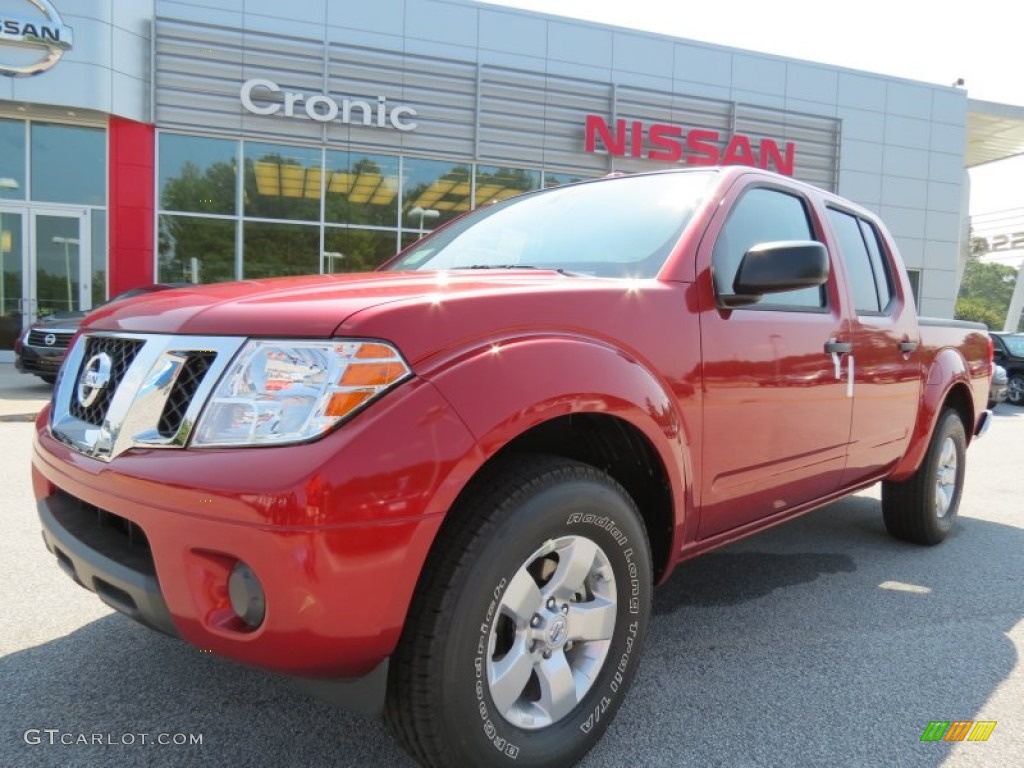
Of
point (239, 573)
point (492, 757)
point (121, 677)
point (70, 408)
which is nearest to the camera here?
point (239, 573)

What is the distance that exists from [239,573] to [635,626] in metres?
1.12

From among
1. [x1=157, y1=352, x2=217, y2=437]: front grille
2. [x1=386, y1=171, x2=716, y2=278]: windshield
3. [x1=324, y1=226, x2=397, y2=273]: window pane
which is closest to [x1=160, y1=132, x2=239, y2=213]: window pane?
[x1=324, y1=226, x2=397, y2=273]: window pane

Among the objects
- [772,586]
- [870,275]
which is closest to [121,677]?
[772,586]

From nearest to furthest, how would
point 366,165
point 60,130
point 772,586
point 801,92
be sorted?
point 772,586 → point 60,130 → point 366,165 → point 801,92

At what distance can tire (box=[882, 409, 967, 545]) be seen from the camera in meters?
4.06

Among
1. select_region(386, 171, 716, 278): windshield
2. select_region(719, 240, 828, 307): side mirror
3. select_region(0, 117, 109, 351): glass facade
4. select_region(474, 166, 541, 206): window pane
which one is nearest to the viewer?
select_region(719, 240, 828, 307): side mirror

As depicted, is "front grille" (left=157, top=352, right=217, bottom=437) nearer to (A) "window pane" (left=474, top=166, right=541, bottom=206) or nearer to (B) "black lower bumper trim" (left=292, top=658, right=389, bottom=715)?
(B) "black lower bumper trim" (left=292, top=658, right=389, bottom=715)

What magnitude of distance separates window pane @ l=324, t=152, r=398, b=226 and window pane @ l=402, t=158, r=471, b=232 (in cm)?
27

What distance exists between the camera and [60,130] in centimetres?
1362

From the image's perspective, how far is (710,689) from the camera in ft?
8.13

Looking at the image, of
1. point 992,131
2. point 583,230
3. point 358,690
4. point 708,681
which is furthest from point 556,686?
point 992,131

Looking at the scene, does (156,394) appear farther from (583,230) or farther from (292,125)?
(292,125)

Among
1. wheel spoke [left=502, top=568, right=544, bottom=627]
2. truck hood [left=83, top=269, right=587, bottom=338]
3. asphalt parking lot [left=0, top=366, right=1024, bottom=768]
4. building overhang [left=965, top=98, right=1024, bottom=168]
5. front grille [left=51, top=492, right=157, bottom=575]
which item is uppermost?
building overhang [left=965, top=98, right=1024, bottom=168]

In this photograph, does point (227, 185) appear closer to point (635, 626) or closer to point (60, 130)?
point (60, 130)
